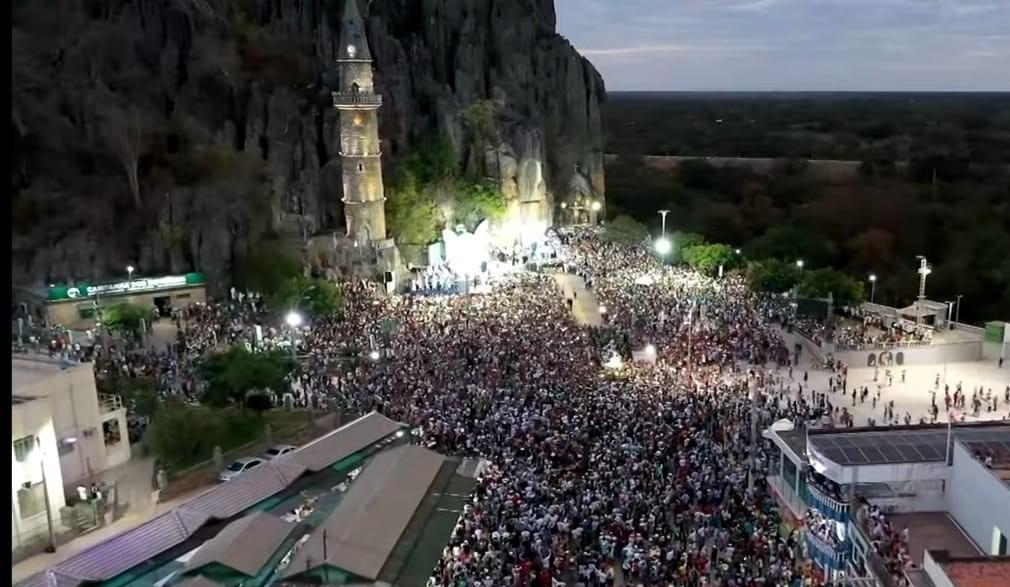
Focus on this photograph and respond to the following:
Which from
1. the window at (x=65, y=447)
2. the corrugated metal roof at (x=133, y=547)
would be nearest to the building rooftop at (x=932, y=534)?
the corrugated metal roof at (x=133, y=547)

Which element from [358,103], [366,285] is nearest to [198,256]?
[366,285]

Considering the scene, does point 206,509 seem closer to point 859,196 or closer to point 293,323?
point 293,323

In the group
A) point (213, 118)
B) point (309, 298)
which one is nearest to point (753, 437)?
point (309, 298)

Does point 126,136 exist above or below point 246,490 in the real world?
above

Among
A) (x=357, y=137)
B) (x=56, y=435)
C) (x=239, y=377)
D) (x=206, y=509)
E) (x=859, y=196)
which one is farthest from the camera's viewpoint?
(x=859, y=196)

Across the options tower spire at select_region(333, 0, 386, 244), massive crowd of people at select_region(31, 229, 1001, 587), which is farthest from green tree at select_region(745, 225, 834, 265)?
tower spire at select_region(333, 0, 386, 244)

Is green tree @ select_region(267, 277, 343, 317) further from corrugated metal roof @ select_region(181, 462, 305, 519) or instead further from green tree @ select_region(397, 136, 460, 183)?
corrugated metal roof @ select_region(181, 462, 305, 519)
